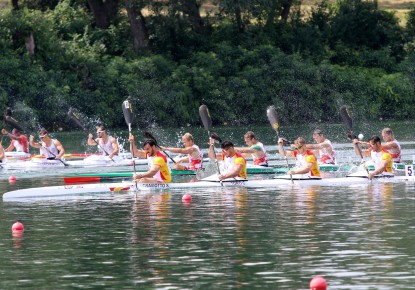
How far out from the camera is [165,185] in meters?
26.4

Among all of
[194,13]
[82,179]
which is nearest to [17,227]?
[82,179]

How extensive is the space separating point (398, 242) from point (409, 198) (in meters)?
6.91

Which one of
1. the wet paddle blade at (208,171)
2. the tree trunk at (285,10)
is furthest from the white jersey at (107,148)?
the tree trunk at (285,10)

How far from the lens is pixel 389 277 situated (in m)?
15.2

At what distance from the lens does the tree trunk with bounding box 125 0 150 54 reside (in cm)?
6415

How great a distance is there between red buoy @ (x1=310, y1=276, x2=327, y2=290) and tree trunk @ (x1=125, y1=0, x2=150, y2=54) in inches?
1997

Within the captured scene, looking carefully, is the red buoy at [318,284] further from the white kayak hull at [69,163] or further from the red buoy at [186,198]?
the white kayak hull at [69,163]

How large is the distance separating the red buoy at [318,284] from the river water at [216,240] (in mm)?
521

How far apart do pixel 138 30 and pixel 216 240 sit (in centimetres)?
4715

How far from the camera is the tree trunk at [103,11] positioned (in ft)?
220

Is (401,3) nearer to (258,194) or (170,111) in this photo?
(170,111)

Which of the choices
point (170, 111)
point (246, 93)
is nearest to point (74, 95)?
point (170, 111)

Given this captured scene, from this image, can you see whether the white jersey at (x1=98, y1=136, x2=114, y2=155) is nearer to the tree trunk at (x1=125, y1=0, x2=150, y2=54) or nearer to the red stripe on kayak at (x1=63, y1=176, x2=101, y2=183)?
the red stripe on kayak at (x1=63, y1=176, x2=101, y2=183)

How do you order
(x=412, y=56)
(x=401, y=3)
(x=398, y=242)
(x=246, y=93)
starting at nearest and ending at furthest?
(x=398, y=242) < (x=246, y=93) < (x=412, y=56) < (x=401, y=3)
